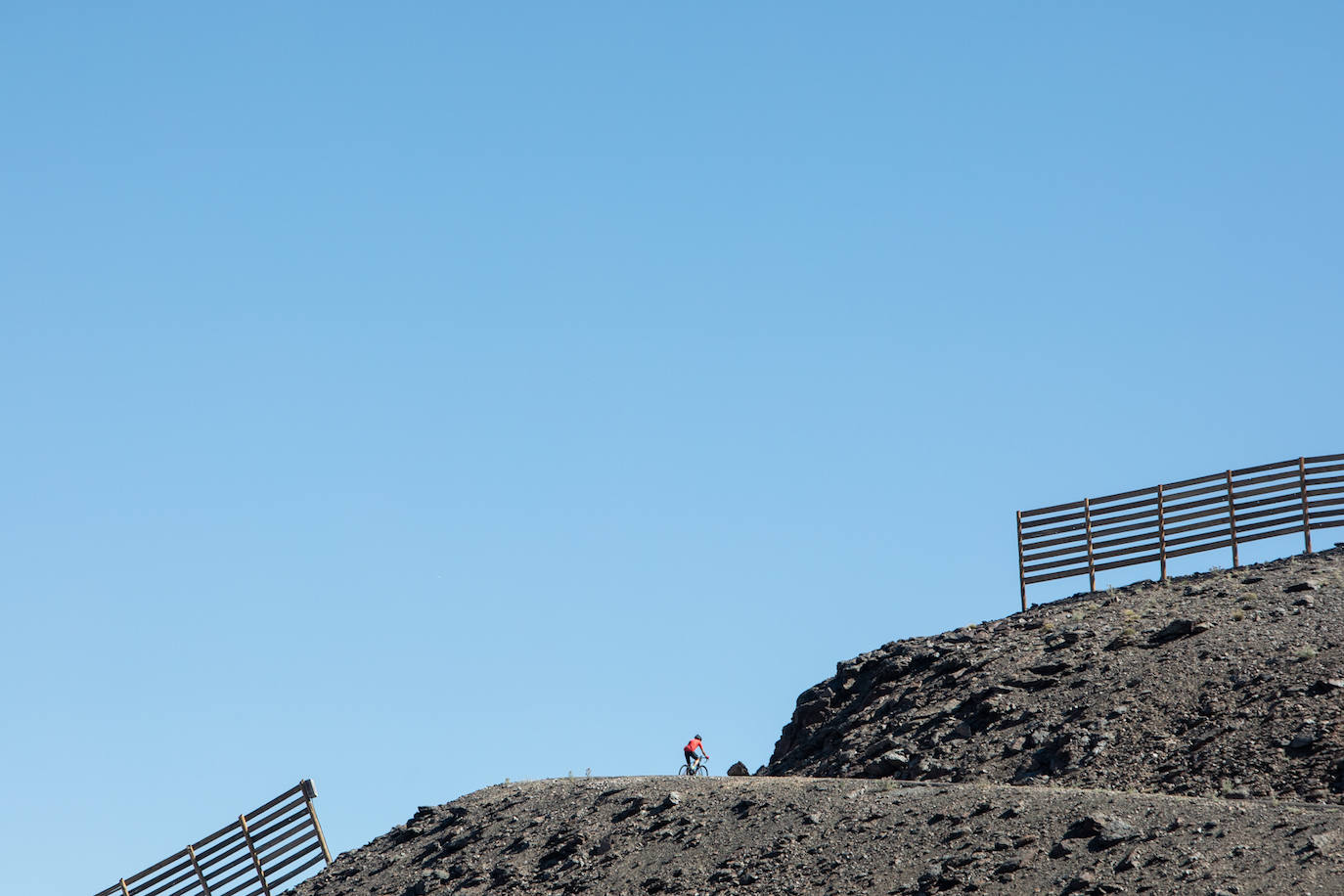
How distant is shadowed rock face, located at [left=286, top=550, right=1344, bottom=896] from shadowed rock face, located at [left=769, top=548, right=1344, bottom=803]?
0.05m

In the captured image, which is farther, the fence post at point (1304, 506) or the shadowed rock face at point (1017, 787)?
the fence post at point (1304, 506)

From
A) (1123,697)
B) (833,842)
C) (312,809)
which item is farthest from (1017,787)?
(312,809)

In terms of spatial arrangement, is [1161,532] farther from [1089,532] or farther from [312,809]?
[312,809]

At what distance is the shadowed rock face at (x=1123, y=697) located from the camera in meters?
22.9

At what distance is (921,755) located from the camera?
26703mm

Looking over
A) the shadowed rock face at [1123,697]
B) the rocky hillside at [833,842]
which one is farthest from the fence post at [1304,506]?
the rocky hillside at [833,842]

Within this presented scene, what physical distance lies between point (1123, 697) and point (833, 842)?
6.31 meters

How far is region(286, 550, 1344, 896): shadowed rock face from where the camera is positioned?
64.0ft

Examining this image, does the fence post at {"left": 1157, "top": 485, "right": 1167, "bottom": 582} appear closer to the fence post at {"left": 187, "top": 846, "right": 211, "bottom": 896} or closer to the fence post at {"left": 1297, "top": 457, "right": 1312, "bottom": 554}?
the fence post at {"left": 1297, "top": 457, "right": 1312, "bottom": 554}

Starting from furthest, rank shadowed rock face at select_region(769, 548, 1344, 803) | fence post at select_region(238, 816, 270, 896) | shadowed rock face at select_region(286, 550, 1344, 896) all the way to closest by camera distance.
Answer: fence post at select_region(238, 816, 270, 896) → shadowed rock face at select_region(769, 548, 1344, 803) → shadowed rock face at select_region(286, 550, 1344, 896)

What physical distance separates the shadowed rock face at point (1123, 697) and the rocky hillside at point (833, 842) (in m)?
1.87

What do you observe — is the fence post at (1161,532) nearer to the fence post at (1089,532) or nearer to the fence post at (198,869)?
the fence post at (1089,532)

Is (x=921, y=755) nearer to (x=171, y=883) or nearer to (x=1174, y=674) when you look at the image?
(x=1174, y=674)

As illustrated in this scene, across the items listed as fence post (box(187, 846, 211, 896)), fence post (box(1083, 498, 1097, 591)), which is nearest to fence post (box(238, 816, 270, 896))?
fence post (box(187, 846, 211, 896))
